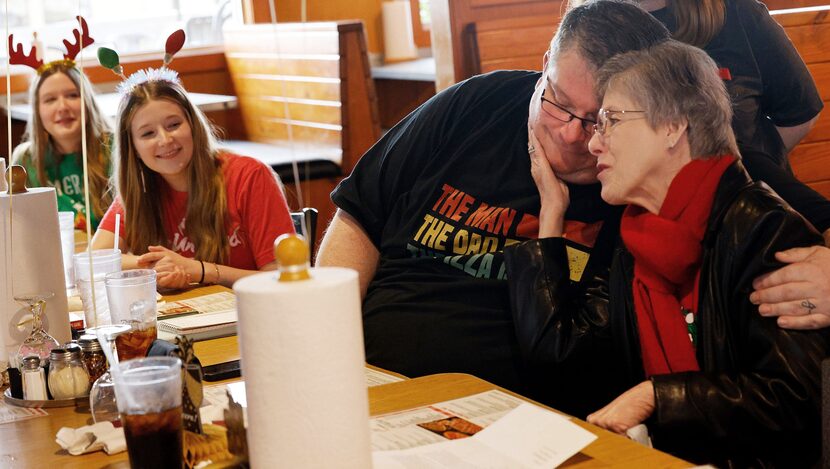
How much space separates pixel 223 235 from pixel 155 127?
1.19 ft

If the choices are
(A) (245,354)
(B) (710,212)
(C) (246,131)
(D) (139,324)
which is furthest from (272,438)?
(C) (246,131)

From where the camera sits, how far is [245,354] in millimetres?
1111

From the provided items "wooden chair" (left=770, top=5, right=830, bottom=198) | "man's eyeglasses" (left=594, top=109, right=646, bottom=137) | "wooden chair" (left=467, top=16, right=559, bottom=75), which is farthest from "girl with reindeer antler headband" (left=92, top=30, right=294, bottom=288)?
"wooden chair" (left=770, top=5, right=830, bottom=198)

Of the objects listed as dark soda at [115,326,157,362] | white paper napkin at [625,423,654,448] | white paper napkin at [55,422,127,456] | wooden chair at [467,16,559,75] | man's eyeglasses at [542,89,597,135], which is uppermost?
wooden chair at [467,16,559,75]

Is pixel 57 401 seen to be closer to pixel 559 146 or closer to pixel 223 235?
pixel 559 146

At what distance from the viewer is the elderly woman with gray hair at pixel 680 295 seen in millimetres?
1665

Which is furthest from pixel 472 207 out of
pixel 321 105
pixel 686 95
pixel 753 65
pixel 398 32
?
pixel 398 32

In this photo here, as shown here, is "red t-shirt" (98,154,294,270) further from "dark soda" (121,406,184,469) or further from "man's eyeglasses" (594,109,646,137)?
"dark soda" (121,406,184,469)

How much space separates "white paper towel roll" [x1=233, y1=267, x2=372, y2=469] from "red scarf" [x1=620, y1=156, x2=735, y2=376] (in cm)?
83

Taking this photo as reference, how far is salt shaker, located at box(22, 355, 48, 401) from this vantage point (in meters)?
1.72

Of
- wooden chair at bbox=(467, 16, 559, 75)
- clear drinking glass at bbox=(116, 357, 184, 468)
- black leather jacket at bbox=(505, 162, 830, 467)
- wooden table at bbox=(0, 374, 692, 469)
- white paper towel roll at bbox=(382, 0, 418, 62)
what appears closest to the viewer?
clear drinking glass at bbox=(116, 357, 184, 468)

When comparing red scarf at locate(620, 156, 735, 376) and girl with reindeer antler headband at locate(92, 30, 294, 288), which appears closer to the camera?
red scarf at locate(620, 156, 735, 376)

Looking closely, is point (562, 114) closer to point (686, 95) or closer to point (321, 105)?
point (686, 95)

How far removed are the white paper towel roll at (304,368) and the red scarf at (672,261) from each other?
2.73ft
